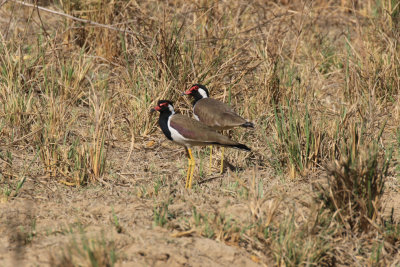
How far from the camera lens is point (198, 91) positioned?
19.4ft

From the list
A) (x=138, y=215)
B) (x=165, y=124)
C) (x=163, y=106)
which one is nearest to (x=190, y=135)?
(x=165, y=124)

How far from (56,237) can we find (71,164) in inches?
42.4

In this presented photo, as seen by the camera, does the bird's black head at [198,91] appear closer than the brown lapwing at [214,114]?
No

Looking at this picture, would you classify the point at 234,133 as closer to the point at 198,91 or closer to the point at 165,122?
the point at 198,91

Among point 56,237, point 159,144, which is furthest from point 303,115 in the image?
point 56,237

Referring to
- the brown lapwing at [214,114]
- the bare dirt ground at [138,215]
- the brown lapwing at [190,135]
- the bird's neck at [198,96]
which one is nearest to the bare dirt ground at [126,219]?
the bare dirt ground at [138,215]

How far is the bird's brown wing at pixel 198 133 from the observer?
16.2 ft

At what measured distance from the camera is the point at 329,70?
768cm

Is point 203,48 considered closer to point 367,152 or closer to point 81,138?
point 81,138

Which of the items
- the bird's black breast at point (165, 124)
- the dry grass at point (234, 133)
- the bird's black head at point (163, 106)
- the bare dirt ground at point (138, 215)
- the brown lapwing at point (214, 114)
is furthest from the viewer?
the brown lapwing at point (214, 114)

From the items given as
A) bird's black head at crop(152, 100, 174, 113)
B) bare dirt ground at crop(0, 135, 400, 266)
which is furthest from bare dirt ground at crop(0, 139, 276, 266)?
bird's black head at crop(152, 100, 174, 113)

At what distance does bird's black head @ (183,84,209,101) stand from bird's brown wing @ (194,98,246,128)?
175 mm

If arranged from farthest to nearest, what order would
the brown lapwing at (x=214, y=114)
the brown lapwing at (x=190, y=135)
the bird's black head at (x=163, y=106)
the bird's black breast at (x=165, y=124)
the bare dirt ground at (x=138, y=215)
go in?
1. the brown lapwing at (x=214, y=114)
2. the bird's black head at (x=163, y=106)
3. the bird's black breast at (x=165, y=124)
4. the brown lapwing at (x=190, y=135)
5. the bare dirt ground at (x=138, y=215)

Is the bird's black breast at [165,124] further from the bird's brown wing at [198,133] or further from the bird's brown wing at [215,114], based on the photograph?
the bird's brown wing at [215,114]
